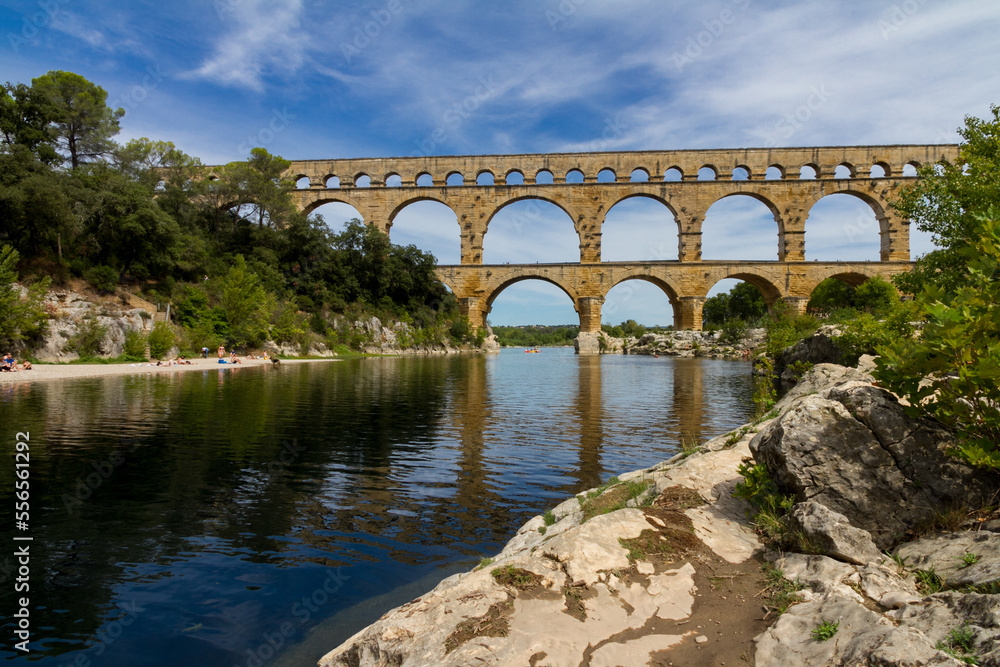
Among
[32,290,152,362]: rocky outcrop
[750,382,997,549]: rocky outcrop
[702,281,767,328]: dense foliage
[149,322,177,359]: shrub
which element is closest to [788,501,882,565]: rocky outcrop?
[750,382,997,549]: rocky outcrop

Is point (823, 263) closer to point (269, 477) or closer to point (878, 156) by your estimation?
point (878, 156)

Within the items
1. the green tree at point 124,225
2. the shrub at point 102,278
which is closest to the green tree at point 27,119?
the green tree at point 124,225

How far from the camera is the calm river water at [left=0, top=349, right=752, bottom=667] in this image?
10.2ft

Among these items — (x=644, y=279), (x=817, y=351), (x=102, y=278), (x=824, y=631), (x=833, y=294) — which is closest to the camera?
(x=824, y=631)

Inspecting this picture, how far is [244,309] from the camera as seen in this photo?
2667 cm

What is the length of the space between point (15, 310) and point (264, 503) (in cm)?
1778

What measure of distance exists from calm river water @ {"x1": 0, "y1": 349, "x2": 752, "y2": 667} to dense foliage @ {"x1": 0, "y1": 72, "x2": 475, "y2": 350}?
47.2ft

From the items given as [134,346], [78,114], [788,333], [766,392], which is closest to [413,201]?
[78,114]

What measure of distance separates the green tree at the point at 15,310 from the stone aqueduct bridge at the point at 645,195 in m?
24.4

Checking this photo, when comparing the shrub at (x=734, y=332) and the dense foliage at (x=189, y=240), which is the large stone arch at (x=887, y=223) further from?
the dense foliage at (x=189, y=240)

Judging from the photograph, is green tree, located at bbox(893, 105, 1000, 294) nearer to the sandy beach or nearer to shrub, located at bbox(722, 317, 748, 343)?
the sandy beach

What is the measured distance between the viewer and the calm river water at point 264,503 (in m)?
3.10

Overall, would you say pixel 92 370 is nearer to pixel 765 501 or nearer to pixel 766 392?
pixel 766 392

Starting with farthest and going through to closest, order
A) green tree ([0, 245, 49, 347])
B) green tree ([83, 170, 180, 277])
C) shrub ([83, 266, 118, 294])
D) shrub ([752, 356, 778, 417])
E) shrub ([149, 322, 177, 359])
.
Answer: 1. green tree ([83, 170, 180, 277])
2. shrub ([83, 266, 118, 294])
3. shrub ([149, 322, 177, 359])
4. green tree ([0, 245, 49, 347])
5. shrub ([752, 356, 778, 417])
